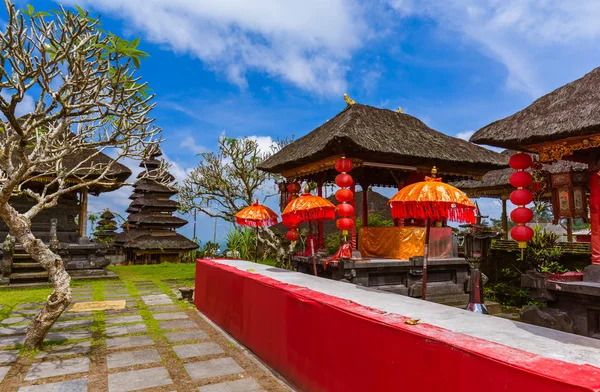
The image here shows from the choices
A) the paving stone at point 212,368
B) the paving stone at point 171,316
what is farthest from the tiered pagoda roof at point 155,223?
the paving stone at point 212,368

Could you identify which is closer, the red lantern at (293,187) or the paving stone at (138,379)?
the paving stone at (138,379)

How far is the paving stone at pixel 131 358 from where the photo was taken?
496 centimetres

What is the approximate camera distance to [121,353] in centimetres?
539

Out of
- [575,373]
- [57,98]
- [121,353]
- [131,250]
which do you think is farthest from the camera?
[131,250]

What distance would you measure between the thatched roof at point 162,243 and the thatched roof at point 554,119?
721 inches

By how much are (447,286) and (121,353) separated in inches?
287

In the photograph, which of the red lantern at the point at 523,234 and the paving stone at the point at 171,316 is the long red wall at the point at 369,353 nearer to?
the paving stone at the point at 171,316

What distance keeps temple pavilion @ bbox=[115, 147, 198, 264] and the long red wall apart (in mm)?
17134

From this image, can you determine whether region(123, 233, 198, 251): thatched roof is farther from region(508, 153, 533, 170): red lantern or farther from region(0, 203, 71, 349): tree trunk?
region(508, 153, 533, 170): red lantern

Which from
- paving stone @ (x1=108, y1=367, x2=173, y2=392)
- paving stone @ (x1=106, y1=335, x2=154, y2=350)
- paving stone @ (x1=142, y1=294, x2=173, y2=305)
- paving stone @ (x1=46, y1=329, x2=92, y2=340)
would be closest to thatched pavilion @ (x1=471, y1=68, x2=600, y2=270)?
paving stone @ (x1=108, y1=367, x2=173, y2=392)

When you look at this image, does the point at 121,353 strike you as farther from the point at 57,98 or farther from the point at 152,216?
the point at 152,216

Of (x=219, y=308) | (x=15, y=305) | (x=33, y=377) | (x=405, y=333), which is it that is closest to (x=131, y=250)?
(x=15, y=305)

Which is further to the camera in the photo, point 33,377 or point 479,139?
point 479,139

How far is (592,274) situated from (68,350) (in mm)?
7615
